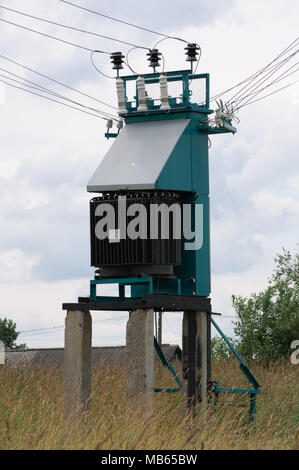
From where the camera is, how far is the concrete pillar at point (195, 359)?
14.9m

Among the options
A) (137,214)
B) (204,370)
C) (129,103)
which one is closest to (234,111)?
(129,103)

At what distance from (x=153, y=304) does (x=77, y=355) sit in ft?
5.89

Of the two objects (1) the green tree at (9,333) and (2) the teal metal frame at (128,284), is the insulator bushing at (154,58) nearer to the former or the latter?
(2) the teal metal frame at (128,284)

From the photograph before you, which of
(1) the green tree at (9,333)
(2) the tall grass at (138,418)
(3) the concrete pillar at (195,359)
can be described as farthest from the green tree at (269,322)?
(1) the green tree at (9,333)

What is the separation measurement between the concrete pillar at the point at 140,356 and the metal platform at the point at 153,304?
5.2 inches

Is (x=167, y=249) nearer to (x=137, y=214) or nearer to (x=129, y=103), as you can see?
(x=137, y=214)

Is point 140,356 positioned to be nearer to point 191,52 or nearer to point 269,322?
point 191,52

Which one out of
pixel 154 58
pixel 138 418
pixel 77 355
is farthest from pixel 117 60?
pixel 138 418

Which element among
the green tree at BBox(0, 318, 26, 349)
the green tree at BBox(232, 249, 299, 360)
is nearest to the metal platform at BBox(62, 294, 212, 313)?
the green tree at BBox(232, 249, 299, 360)

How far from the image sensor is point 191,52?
15500 millimetres

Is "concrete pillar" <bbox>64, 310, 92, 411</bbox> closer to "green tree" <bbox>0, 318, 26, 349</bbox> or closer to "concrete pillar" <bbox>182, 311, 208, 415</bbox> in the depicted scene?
"concrete pillar" <bbox>182, 311, 208, 415</bbox>
